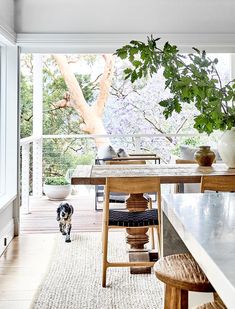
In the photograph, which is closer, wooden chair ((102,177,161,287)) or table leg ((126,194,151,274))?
wooden chair ((102,177,161,287))

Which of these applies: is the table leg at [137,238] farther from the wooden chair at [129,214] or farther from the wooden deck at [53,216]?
the wooden deck at [53,216]

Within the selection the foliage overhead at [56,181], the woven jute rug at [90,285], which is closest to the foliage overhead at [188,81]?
the woven jute rug at [90,285]

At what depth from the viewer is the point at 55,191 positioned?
6.04 m

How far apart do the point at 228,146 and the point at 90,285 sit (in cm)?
152

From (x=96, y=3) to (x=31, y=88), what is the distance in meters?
2.98

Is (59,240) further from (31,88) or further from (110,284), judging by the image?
(31,88)

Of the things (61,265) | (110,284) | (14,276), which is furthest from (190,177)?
(14,276)

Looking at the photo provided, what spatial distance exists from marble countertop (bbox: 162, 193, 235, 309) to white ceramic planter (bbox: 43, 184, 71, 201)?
15.0ft

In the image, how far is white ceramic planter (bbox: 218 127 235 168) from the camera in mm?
3186

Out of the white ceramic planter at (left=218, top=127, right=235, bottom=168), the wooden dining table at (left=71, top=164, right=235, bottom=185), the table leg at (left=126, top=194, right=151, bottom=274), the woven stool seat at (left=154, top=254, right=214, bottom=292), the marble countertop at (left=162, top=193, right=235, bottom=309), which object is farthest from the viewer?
the white ceramic planter at (left=218, top=127, right=235, bottom=168)

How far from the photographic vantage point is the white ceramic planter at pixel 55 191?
19.8 feet

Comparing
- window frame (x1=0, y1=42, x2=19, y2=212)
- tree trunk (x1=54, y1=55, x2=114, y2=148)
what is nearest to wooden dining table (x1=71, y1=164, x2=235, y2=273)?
window frame (x1=0, y1=42, x2=19, y2=212)

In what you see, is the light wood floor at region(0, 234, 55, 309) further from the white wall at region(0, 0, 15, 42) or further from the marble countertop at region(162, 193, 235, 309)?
the white wall at region(0, 0, 15, 42)

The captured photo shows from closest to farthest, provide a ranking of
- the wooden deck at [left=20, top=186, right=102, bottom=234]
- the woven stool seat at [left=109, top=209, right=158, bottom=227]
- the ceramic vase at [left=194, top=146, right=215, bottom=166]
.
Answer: the woven stool seat at [left=109, top=209, right=158, bottom=227] < the ceramic vase at [left=194, top=146, right=215, bottom=166] < the wooden deck at [left=20, top=186, right=102, bottom=234]
